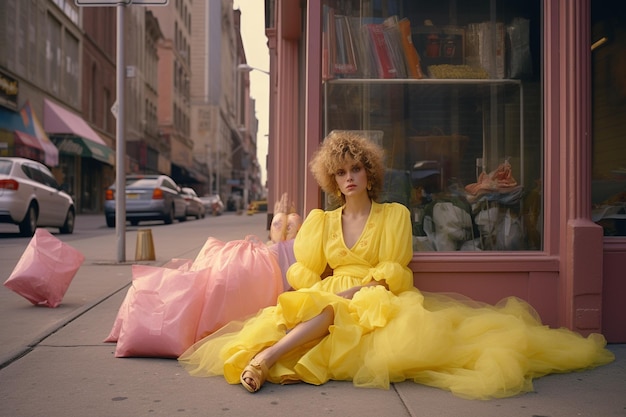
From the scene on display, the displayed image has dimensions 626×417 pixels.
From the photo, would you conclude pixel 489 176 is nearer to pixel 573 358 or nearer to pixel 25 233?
pixel 573 358

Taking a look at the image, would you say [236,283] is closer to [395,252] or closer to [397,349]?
[395,252]

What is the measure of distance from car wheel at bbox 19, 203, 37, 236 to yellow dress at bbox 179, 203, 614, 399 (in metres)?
10.8

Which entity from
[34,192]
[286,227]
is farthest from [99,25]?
[286,227]

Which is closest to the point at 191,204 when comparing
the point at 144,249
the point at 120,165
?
the point at 144,249

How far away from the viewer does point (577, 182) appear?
4562mm

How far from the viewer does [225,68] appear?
92.7 metres

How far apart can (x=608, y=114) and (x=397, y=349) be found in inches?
110

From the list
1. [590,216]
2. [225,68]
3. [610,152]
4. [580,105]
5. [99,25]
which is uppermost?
[225,68]

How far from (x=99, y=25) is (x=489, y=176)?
3741 centimetres


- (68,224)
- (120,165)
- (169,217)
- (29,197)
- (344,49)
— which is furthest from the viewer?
(169,217)

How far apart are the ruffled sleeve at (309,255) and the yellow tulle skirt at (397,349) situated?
480 mm

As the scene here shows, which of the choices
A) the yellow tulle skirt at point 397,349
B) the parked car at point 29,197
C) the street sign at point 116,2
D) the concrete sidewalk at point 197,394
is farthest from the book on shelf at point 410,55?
the parked car at point 29,197

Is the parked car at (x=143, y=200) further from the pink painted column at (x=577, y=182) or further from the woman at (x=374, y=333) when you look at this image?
the pink painted column at (x=577, y=182)

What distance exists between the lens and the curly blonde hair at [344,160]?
4.20 metres
